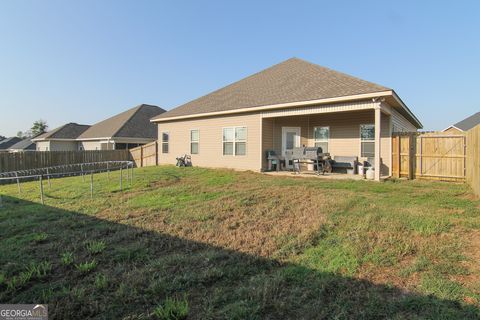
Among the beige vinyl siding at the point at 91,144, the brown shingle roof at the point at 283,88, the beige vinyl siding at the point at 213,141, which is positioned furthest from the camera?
the beige vinyl siding at the point at 91,144

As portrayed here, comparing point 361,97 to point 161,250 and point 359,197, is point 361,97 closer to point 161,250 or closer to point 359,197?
point 359,197

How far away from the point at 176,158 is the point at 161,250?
12858 mm

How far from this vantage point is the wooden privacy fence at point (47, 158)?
15.7 meters

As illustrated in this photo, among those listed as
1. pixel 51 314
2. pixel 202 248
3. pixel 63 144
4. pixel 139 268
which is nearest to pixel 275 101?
pixel 202 248

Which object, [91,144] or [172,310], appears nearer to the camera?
[172,310]

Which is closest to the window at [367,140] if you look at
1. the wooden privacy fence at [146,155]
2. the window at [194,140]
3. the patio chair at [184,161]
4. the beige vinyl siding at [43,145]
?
the window at [194,140]

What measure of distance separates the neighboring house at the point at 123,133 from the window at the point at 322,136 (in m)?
16.1

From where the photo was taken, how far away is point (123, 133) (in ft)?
75.5

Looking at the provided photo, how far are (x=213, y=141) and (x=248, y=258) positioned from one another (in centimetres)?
1124

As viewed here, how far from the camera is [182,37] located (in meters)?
16.3

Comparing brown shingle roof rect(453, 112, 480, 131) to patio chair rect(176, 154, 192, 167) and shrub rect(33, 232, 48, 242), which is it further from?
shrub rect(33, 232, 48, 242)

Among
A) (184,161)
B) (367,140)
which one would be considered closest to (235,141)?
(184,161)

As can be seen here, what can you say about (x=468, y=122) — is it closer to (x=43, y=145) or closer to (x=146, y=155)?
(x=146, y=155)

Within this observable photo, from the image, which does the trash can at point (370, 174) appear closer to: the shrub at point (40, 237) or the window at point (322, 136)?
the window at point (322, 136)
